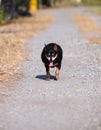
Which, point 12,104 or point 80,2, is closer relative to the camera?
point 12,104

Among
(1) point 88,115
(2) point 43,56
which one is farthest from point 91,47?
(1) point 88,115

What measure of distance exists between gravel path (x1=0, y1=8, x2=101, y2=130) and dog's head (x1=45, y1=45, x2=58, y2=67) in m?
0.51

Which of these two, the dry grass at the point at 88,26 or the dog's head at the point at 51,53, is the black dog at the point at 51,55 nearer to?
the dog's head at the point at 51,53

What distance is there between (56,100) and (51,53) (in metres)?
1.91

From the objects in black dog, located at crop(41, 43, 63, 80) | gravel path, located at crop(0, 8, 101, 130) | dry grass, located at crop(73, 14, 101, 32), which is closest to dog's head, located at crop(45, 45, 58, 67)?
black dog, located at crop(41, 43, 63, 80)

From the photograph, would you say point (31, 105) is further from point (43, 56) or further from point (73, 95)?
point (43, 56)

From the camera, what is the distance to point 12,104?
10367 millimetres

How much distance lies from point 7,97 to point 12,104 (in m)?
0.68

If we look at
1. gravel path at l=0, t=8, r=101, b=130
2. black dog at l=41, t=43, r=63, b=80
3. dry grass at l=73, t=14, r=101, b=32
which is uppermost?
black dog at l=41, t=43, r=63, b=80

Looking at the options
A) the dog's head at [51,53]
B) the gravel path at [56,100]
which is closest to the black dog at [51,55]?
the dog's head at [51,53]

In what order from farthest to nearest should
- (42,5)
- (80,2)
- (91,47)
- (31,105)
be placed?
(80,2) → (42,5) → (91,47) → (31,105)

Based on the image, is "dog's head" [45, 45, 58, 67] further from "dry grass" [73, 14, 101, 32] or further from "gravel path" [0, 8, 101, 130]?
"dry grass" [73, 14, 101, 32]

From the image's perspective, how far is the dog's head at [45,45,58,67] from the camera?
12250 millimetres

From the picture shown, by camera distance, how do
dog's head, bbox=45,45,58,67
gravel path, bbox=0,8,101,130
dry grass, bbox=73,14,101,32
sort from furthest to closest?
1. dry grass, bbox=73,14,101,32
2. dog's head, bbox=45,45,58,67
3. gravel path, bbox=0,8,101,130
